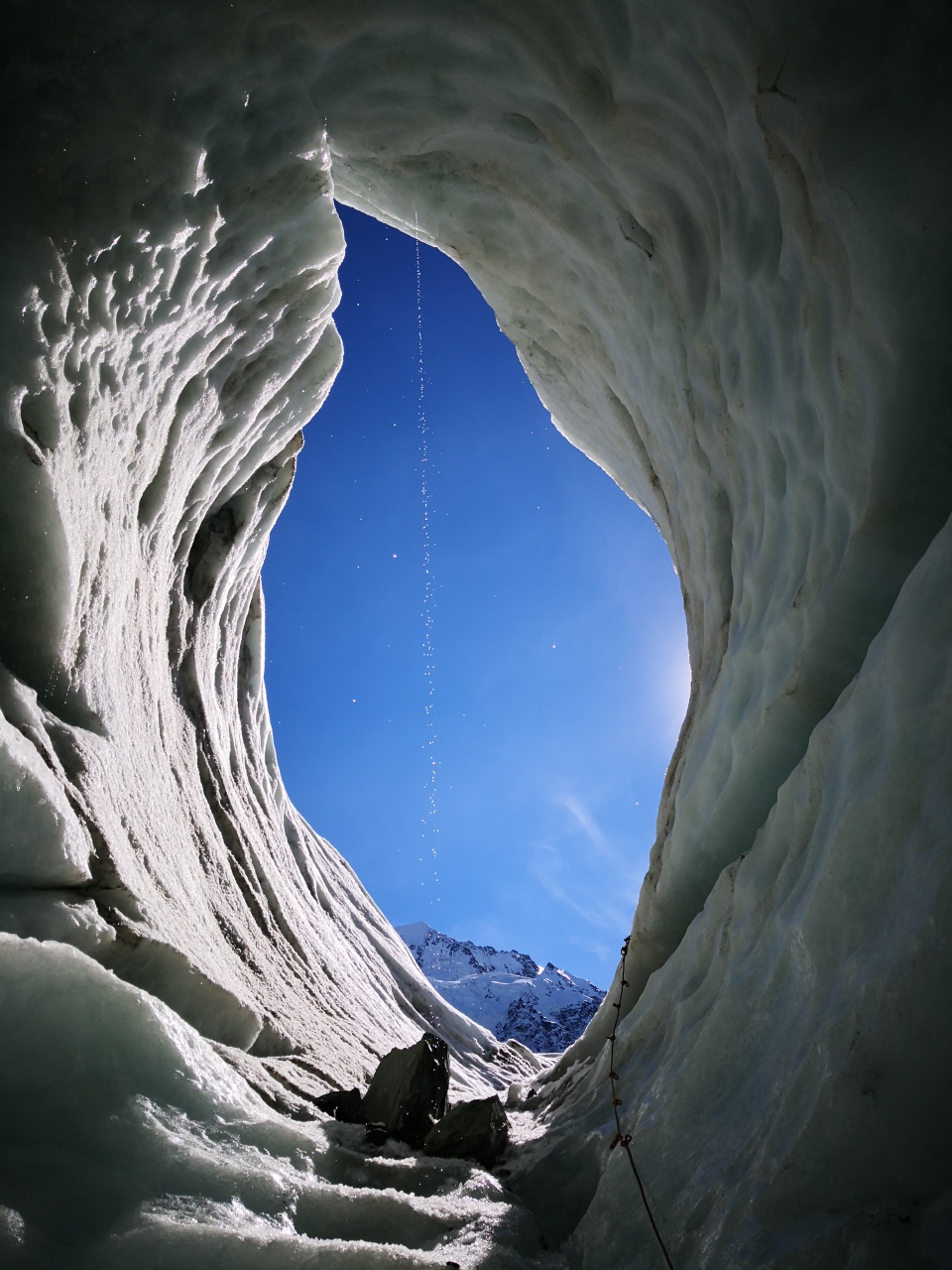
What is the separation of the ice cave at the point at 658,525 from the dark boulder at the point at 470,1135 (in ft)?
0.56

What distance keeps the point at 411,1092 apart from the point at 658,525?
4486 millimetres

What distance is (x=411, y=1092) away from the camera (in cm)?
380

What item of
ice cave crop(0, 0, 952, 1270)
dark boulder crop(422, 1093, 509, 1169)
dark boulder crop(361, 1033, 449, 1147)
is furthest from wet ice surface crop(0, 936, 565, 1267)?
dark boulder crop(361, 1033, 449, 1147)

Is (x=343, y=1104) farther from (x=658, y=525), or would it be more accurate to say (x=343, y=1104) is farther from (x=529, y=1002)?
(x=529, y=1002)

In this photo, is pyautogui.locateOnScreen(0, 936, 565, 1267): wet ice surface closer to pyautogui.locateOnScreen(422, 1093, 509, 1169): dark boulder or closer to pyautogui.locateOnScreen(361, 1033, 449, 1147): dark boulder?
pyautogui.locateOnScreen(422, 1093, 509, 1169): dark boulder

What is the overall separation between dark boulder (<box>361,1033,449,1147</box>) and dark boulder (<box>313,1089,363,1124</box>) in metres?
0.04

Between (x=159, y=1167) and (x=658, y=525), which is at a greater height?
(x=658, y=525)

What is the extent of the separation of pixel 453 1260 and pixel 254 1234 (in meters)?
0.57

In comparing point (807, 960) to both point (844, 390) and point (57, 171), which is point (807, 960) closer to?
point (844, 390)

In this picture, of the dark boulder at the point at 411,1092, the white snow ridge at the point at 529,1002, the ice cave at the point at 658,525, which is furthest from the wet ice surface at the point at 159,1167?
the white snow ridge at the point at 529,1002

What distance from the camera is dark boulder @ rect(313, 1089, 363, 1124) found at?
12.5ft

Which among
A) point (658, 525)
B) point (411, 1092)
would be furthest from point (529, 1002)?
point (411, 1092)

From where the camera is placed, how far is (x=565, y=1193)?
9.52 ft

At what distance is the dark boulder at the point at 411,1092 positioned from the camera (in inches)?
144
